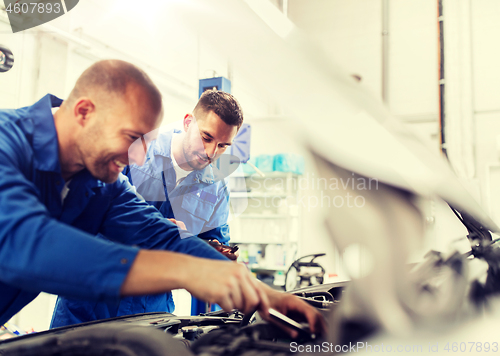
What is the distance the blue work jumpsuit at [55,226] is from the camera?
50cm

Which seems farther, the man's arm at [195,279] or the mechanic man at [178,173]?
the mechanic man at [178,173]

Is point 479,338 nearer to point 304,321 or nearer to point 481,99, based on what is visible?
point 304,321

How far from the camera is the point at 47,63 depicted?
2648 millimetres

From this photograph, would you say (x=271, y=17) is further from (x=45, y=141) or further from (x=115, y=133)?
(x=45, y=141)

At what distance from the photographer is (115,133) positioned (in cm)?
71

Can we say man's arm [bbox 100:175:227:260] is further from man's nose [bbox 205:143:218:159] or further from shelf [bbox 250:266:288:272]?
shelf [bbox 250:266:288:272]

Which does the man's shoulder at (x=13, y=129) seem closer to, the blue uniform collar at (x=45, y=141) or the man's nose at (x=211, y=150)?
the blue uniform collar at (x=45, y=141)

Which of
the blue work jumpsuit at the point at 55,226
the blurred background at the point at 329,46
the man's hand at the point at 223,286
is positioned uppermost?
the blurred background at the point at 329,46

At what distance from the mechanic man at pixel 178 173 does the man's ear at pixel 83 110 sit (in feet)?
1.60

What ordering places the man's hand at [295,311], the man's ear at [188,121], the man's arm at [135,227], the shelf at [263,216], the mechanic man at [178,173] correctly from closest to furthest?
the man's hand at [295,311], the man's arm at [135,227], the mechanic man at [178,173], the man's ear at [188,121], the shelf at [263,216]

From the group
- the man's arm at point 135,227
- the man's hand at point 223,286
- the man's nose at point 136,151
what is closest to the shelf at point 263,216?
the man's arm at point 135,227

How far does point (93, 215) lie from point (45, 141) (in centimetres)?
26

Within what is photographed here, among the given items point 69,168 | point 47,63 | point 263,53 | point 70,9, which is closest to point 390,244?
point 263,53

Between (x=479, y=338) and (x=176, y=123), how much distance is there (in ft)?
4.39
